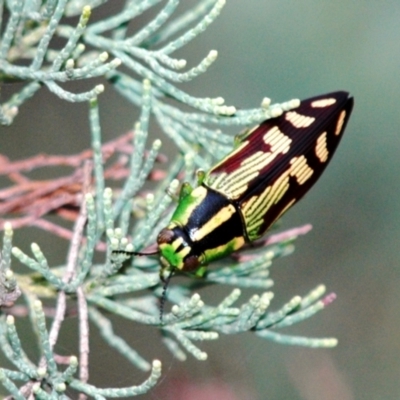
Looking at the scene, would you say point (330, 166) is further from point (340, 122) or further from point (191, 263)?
point (191, 263)

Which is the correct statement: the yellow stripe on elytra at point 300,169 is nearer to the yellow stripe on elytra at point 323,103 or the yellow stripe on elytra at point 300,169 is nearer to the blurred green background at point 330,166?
the yellow stripe on elytra at point 323,103

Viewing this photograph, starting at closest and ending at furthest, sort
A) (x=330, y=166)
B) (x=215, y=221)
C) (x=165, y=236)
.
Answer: (x=165, y=236), (x=215, y=221), (x=330, y=166)

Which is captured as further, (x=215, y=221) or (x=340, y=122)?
(x=340, y=122)

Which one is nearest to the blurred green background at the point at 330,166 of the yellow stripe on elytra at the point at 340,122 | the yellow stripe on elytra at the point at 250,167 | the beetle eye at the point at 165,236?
the yellow stripe on elytra at the point at 340,122

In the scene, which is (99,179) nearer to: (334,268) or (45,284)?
(45,284)

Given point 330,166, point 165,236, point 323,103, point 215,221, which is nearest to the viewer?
point 165,236

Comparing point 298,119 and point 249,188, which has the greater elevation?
point 298,119

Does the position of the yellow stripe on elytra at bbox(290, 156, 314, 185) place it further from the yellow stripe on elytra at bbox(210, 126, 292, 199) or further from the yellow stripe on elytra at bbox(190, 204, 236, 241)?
the yellow stripe on elytra at bbox(190, 204, 236, 241)

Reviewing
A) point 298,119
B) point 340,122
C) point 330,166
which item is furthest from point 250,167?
point 330,166
